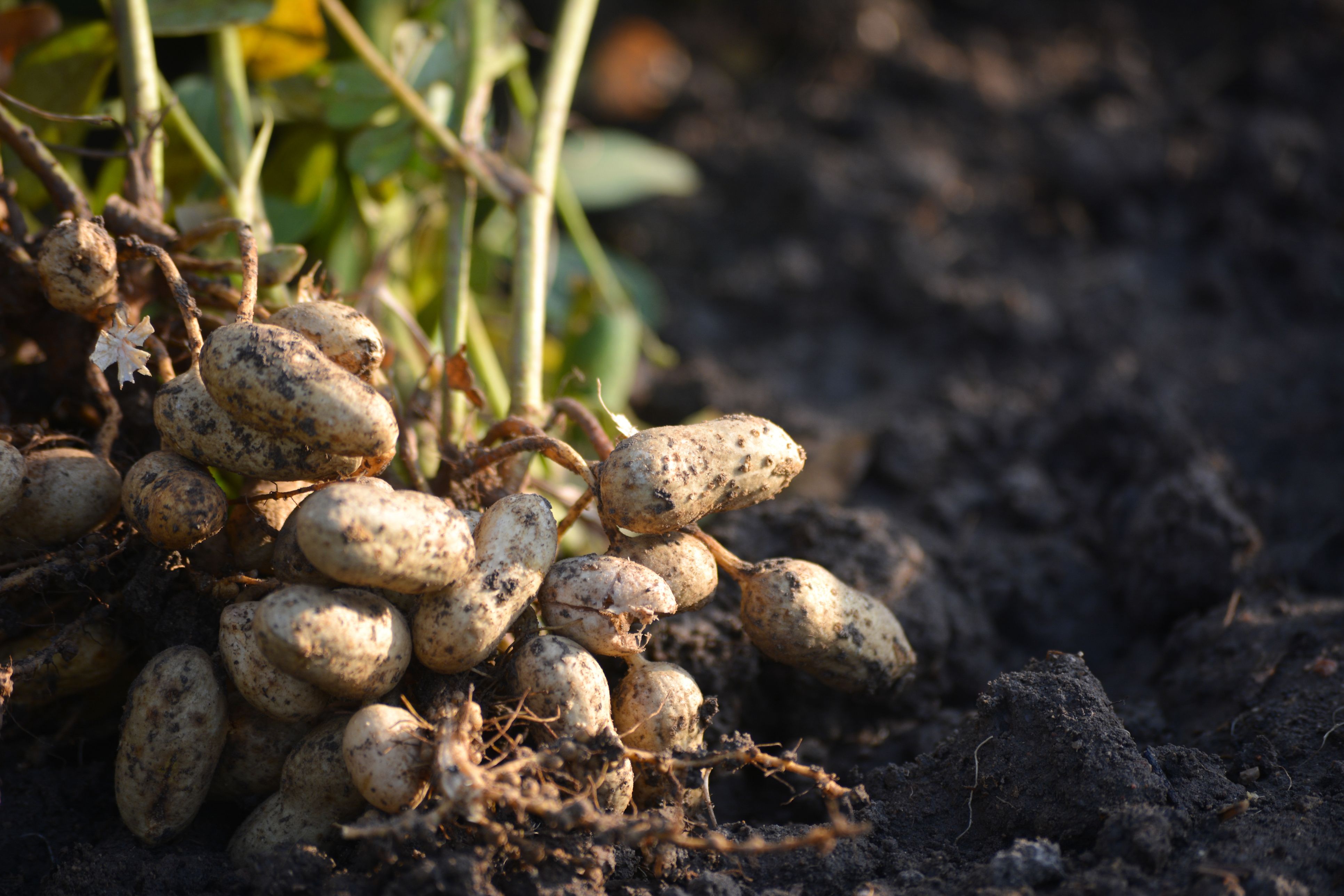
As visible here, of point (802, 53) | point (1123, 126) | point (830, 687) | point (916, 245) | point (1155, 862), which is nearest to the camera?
point (1155, 862)

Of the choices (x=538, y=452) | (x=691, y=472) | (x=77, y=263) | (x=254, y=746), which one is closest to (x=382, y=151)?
(x=77, y=263)

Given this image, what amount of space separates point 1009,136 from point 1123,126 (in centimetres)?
36

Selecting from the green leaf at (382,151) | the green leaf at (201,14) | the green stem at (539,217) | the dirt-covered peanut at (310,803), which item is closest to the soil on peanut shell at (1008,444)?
the dirt-covered peanut at (310,803)

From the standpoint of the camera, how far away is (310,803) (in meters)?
1.14

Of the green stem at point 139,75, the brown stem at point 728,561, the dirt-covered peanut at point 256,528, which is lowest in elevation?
the dirt-covered peanut at point 256,528

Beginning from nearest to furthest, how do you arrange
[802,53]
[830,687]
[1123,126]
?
[830,687], [1123,126], [802,53]

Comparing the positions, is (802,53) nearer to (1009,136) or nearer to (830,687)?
(1009,136)

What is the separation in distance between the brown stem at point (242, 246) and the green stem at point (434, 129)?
399 mm

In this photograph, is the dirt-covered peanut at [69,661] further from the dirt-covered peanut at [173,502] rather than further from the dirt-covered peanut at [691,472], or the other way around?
the dirt-covered peanut at [691,472]

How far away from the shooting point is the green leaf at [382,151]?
1.78 meters

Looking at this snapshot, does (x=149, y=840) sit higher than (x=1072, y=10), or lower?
lower

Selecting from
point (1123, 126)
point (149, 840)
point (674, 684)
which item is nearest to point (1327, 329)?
point (1123, 126)

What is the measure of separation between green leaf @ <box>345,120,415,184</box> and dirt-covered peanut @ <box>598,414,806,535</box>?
893 millimetres

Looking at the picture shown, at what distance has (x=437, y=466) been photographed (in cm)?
149
